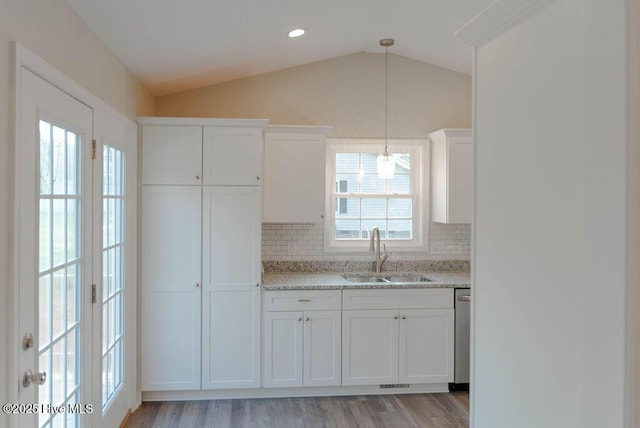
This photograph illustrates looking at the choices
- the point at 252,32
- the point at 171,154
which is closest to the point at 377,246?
the point at 171,154

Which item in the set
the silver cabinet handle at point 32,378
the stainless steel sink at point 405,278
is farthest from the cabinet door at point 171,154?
the silver cabinet handle at point 32,378

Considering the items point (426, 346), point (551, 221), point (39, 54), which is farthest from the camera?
point (426, 346)

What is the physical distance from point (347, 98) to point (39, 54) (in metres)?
2.97

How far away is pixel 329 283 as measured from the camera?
3.90 meters

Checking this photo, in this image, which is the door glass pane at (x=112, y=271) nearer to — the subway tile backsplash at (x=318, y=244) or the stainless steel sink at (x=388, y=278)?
the subway tile backsplash at (x=318, y=244)

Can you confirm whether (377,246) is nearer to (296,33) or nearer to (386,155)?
(386,155)

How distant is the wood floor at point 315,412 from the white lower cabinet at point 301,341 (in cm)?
18

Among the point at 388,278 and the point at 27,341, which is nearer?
the point at 27,341

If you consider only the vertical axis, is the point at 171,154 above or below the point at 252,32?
below

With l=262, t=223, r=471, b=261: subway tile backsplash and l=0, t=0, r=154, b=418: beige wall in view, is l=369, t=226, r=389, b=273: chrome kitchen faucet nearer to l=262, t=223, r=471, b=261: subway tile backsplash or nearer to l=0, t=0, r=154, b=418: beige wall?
l=262, t=223, r=471, b=261: subway tile backsplash

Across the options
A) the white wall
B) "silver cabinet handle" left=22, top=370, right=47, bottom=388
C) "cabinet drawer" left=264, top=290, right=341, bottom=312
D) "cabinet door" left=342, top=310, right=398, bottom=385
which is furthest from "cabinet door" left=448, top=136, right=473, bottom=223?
"silver cabinet handle" left=22, top=370, right=47, bottom=388

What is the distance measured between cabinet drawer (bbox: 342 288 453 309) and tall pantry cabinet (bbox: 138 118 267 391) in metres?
0.76

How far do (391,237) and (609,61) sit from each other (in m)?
3.52

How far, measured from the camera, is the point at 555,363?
57.4 inches
